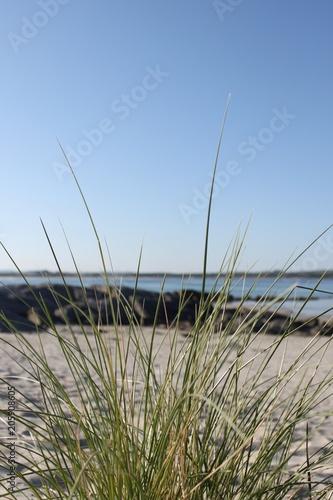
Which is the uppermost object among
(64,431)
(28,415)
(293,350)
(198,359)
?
(293,350)

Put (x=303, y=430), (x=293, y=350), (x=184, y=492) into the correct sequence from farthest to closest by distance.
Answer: (x=293, y=350) < (x=303, y=430) < (x=184, y=492)

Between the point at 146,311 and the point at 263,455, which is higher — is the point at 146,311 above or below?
above

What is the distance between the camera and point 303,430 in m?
3.10

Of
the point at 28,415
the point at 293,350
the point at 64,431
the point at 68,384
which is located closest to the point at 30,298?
the point at 293,350

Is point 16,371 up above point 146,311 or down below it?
below

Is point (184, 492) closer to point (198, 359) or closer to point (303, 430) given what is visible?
point (198, 359)

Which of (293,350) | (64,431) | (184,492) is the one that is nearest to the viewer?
(184,492)

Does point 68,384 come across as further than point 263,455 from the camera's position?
Yes

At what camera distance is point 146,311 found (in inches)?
384

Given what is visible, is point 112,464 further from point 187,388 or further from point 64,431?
point 187,388

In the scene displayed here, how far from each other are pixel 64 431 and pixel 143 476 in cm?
22

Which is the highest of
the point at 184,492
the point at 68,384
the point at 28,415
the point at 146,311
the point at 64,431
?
the point at 146,311

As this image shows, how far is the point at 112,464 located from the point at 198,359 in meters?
0.31

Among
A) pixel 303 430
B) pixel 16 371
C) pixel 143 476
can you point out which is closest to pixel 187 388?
pixel 143 476
